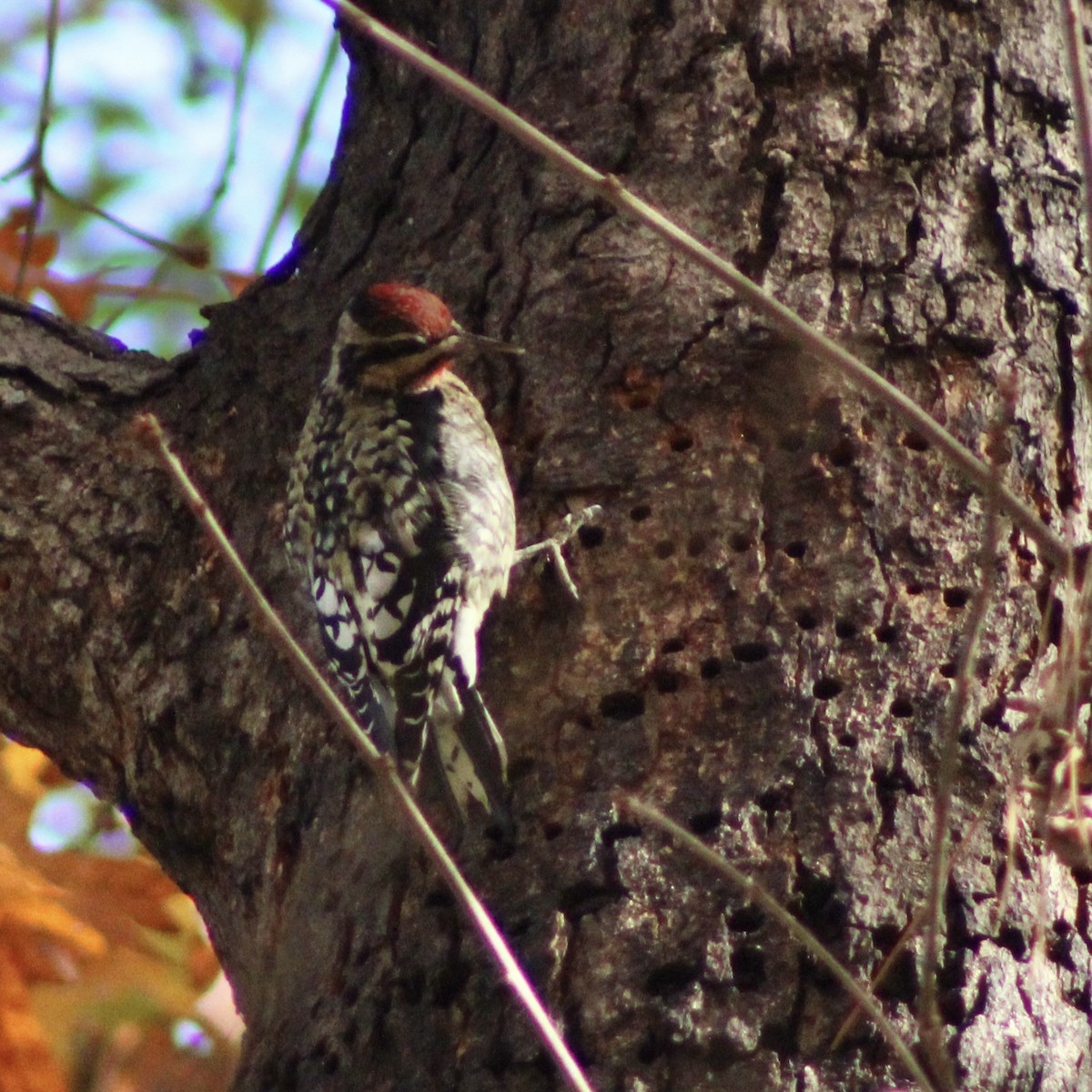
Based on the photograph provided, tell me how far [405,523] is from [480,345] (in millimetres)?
544

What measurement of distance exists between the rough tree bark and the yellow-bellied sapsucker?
3.2 inches

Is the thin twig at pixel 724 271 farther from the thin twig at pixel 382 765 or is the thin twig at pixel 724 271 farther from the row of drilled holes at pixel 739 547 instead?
the row of drilled holes at pixel 739 547

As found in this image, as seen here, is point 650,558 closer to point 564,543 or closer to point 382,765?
point 564,543

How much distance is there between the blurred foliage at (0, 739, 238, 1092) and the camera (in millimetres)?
3984

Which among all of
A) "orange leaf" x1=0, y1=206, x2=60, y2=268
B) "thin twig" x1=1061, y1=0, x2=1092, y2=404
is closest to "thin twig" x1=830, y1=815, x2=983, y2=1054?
"thin twig" x1=1061, y1=0, x2=1092, y2=404

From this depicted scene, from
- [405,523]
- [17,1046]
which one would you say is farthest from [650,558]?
[17,1046]

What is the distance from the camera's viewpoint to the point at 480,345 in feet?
11.6

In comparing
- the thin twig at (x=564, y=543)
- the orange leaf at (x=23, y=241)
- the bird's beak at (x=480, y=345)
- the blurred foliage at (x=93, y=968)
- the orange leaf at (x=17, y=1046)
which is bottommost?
the orange leaf at (x=17, y=1046)

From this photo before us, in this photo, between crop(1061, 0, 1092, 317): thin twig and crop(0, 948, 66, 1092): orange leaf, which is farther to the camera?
crop(0, 948, 66, 1092): orange leaf

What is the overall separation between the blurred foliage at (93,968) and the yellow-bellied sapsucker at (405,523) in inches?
40.6

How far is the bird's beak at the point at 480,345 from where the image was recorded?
11.5 ft

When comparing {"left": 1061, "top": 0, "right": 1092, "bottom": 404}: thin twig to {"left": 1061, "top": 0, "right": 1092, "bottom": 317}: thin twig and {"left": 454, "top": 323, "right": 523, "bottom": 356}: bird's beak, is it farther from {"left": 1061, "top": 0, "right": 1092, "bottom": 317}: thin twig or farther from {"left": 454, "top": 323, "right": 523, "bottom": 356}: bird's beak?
{"left": 454, "top": 323, "right": 523, "bottom": 356}: bird's beak

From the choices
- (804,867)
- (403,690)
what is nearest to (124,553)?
(403,690)

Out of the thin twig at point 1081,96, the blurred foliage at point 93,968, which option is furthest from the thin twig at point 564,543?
the thin twig at point 1081,96
